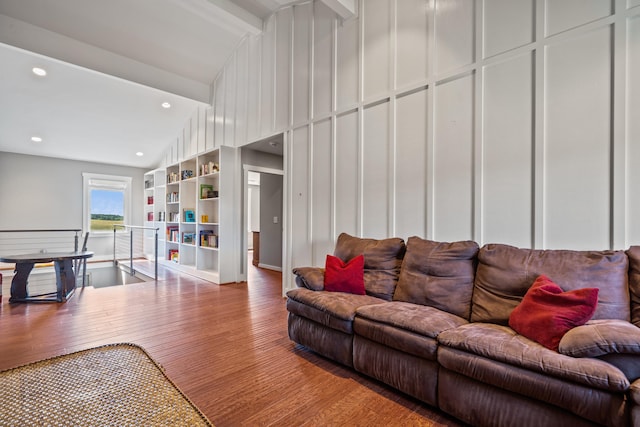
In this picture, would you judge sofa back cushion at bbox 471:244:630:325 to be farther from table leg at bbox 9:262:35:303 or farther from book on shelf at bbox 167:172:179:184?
book on shelf at bbox 167:172:179:184

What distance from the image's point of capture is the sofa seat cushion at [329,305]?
88.7 inches

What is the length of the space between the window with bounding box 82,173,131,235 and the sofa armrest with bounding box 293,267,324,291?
7136 mm

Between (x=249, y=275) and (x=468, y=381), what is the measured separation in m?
4.87

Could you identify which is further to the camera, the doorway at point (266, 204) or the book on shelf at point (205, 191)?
the book on shelf at point (205, 191)

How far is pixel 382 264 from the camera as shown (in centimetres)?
278

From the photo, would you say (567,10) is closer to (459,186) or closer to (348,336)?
(459,186)

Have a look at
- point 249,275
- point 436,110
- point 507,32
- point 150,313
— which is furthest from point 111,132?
point 507,32

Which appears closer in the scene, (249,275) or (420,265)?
(420,265)

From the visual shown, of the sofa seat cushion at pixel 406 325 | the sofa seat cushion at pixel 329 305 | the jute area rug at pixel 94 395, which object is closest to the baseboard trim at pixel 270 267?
the sofa seat cushion at pixel 329 305

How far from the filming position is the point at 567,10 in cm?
217

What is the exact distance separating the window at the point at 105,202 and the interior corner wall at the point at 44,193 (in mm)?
145

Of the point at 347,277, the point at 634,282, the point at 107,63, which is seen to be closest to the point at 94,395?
the point at 347,277

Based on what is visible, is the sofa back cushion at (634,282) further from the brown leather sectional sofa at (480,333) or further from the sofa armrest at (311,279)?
the sofa armrest at (311,279)

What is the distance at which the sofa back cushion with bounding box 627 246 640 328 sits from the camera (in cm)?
169
